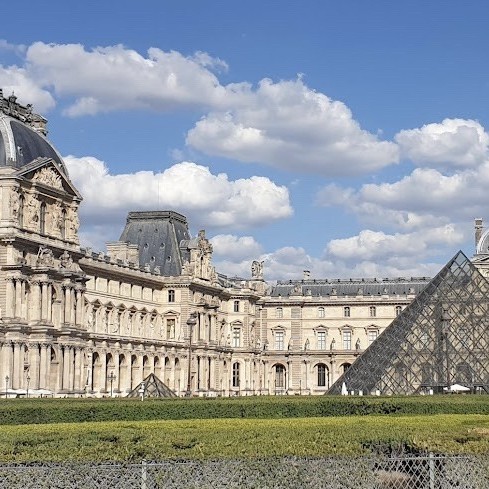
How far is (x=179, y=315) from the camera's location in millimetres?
96188

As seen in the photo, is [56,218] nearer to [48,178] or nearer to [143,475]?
[48,178]

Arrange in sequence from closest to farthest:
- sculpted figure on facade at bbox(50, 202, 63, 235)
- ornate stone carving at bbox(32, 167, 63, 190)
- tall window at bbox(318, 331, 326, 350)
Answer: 1. ornate stone carving at bbox(32, 167, 63, 190)
2. sculpted figure on facade at bbox(50, 202, 63, 235)
3. tall window at bbox(318, 331, 326, 350)

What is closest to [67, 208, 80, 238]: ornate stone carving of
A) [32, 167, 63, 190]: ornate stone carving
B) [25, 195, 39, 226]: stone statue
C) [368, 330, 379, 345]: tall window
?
[32, 167, 63, 190]: ornate stone carving

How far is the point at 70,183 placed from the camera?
239 feet

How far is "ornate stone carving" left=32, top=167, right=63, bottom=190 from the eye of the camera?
68.7m

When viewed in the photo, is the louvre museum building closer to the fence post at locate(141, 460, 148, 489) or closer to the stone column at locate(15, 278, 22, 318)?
the stone column at locate(15, 278, 22, 318)

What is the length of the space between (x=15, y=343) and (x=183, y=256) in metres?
36.6

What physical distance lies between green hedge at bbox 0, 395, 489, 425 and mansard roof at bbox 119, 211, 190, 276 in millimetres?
58974

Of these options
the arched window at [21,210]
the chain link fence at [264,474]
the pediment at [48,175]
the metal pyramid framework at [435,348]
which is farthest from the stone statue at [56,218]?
the chain link fence at [264,474]

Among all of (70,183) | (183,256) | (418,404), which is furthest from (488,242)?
(418,404)

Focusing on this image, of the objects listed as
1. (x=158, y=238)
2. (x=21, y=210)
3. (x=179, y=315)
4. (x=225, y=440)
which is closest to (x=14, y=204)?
(x=21, y=210)

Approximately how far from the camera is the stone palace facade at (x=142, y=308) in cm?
6625

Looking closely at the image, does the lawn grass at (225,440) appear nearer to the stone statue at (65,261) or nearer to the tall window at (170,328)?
the stone statue at (65,261)

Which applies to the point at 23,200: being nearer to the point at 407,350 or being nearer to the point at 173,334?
the point at 407,350
